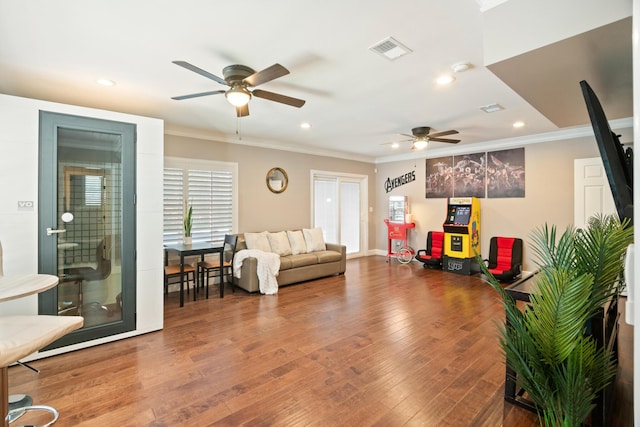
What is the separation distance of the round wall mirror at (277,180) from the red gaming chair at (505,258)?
14.0 ft

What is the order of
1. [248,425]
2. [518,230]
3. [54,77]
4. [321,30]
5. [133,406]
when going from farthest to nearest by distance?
[518,230] < [54,77] < [321,30] < [133,406] < [248,425]

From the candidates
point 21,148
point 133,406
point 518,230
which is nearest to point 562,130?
point 518,230

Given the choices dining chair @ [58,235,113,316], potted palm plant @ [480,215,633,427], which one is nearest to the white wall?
dining chair @ [58,235,113,316]

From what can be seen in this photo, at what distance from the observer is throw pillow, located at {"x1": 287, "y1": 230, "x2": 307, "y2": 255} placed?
19.1ft

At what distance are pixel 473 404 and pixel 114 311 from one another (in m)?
3.34

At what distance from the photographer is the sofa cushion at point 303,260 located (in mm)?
5240

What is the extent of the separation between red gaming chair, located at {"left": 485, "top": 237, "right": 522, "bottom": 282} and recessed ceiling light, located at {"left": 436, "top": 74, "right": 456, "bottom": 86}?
376 centimetres

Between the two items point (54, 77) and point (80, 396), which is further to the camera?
point (54, 77)

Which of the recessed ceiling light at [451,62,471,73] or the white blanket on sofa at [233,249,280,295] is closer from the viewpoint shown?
the recessed ceiling light at [451,62,471,73]

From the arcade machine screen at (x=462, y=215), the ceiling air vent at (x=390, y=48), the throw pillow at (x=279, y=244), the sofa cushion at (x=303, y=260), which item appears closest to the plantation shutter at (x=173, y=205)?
the throw pillow at (x=279, y=244)

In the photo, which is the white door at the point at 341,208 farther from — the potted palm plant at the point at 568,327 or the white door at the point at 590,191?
the potted palm plant at the point at 568,327

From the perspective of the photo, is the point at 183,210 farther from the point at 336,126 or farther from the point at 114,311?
the point at 336,126

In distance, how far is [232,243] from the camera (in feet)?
16.4

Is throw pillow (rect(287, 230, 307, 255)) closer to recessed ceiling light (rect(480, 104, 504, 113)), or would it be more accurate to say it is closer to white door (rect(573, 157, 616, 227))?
recessed ceiling light (rect(480, 104, 504, 113))
